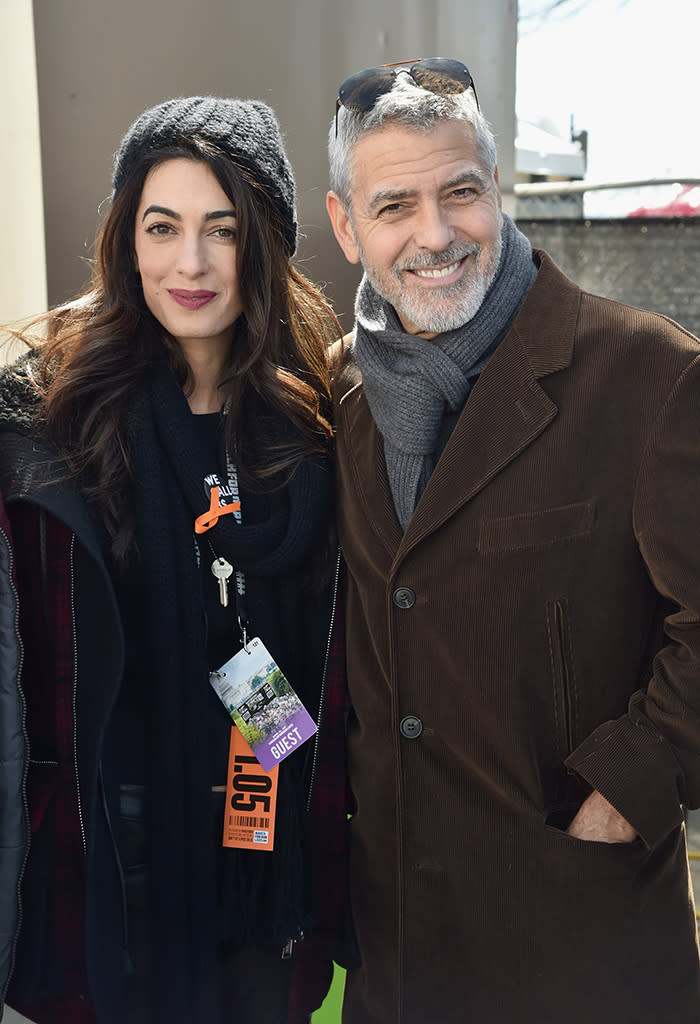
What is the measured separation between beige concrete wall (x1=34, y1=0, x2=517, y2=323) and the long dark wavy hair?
0.96 meters

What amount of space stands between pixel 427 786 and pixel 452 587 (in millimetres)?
381

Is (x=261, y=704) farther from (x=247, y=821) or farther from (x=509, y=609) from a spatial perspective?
(x=509, y=609)

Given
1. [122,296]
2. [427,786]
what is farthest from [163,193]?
[427,786]

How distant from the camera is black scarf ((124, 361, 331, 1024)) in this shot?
196 centimetres

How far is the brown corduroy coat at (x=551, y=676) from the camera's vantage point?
1705mm

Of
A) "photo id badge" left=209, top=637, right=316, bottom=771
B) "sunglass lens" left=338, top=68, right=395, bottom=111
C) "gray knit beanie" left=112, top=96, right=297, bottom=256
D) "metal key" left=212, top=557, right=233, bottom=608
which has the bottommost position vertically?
"photo id badge" left=209, top=637, right=316, bottom=771

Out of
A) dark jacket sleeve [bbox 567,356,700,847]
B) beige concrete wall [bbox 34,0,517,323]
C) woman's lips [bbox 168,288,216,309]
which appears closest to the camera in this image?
dark jacket sleeve [bbox 567,356,700,847]

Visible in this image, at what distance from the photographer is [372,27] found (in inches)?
133

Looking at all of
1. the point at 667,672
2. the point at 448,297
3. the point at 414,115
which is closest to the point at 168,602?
the point at 448,297

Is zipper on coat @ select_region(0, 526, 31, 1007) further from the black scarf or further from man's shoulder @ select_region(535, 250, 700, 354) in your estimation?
man's shoulder @ select_region(535, 250, 700, 354)

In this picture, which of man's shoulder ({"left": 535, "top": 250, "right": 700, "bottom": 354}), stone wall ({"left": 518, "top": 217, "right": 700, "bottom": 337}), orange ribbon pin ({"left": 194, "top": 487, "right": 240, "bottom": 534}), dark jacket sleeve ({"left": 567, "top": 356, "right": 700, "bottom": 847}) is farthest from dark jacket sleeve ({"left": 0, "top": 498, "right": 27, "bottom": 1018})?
stone wall ({"left": 518, "top": 217, "right": 700, "bottom": 337})

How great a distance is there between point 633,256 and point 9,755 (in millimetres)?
5561

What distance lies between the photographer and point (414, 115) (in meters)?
1.87

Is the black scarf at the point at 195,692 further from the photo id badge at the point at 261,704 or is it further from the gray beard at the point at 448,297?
the gray beard at the point at 448,297
